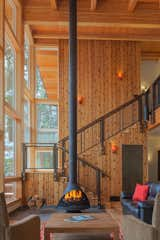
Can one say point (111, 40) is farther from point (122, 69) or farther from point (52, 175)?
point (52, 175)

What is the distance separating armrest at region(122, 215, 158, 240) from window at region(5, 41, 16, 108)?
19.4ft

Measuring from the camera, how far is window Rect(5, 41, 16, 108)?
8780 mm

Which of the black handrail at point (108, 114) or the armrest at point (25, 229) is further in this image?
the black handrail at point (108, 114)

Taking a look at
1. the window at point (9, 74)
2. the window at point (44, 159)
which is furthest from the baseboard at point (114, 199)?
the window at point (9, 74)

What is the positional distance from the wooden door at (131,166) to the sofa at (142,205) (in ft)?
12.3

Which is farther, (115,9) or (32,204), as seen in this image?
(115,9)

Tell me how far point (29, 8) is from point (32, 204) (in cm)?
568

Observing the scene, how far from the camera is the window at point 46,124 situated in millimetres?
13305

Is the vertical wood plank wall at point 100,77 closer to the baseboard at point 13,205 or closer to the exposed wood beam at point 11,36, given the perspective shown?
the exposed wood beam at point 11,36

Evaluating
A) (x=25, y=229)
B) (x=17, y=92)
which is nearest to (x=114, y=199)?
(x=17, y=92)

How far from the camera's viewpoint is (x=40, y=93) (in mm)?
13914

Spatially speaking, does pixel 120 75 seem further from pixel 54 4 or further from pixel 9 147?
pixel 9 147

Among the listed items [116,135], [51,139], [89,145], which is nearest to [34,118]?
→ [51,139]

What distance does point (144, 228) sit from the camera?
3066mm
